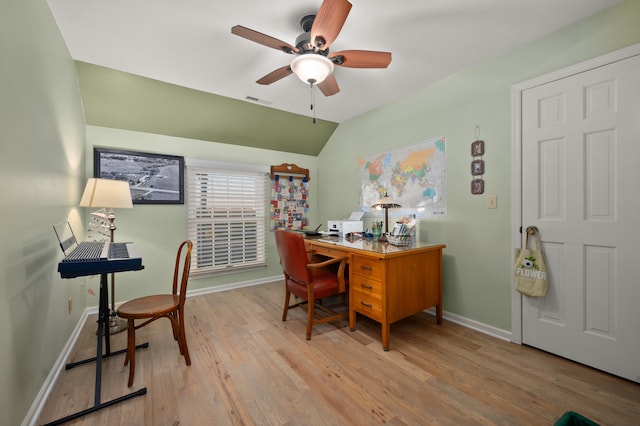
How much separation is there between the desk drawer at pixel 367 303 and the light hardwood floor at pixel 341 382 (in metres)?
0.25

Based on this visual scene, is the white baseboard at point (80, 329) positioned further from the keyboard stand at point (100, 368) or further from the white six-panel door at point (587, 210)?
the white six-panel door at point (587, 210)

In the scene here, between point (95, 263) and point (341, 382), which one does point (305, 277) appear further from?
point (95, 263)

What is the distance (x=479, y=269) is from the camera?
240 centimetres

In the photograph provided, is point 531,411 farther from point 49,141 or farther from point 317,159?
point 317,159

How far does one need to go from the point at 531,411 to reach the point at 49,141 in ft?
10.9

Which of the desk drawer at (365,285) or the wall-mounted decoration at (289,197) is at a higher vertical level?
the wall-mounted decoration at (289,197)

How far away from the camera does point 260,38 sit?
162cm

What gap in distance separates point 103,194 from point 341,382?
8.08 ft

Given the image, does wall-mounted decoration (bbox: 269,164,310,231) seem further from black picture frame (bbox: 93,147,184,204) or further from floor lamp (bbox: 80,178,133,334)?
floor lamp (bbox: 80,178,133,334)

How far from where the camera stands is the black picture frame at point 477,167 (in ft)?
7.77

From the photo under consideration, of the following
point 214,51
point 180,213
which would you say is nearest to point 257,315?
point 180,213

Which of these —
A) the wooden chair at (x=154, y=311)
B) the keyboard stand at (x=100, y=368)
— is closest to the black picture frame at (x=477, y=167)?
the wooden chair at (x=154, y=311)

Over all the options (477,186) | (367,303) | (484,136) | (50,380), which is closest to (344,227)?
(367,303)

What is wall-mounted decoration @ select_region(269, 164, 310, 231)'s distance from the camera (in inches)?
161
